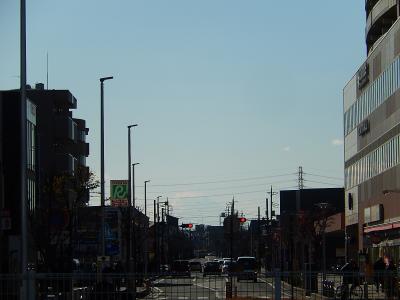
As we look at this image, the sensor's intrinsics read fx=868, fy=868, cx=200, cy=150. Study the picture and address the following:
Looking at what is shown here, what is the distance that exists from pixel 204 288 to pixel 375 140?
4779 cm

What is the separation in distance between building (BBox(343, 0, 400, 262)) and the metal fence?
32094mm

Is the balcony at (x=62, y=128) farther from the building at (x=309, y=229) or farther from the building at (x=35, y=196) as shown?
the building at (x=309, y=229)

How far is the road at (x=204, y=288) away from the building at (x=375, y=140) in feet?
108

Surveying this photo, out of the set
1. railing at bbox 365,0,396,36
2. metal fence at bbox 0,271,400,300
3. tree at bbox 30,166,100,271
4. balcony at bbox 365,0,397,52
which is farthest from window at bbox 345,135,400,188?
metal fence at bbox 0,271,400,300

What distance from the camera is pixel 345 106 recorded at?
80.0 meters

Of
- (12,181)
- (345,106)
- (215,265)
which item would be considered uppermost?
(345,106)

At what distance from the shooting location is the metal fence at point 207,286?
1731cm

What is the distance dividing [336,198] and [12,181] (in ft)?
356

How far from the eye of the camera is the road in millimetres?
17438

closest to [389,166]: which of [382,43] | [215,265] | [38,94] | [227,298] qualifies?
[382,43]

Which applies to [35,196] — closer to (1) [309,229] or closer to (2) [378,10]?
(1) [309,229]

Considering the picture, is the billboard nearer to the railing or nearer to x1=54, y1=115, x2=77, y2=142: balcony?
the railing

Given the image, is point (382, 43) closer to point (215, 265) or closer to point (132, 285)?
point (215, 265)

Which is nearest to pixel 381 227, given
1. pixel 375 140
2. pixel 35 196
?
pixel 375 140
